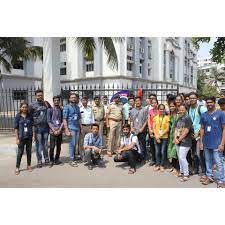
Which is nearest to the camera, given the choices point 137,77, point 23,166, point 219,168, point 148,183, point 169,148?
point 219,168

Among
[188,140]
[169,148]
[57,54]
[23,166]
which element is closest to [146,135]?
[169,148]

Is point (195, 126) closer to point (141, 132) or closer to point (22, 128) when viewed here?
point (141, 132)

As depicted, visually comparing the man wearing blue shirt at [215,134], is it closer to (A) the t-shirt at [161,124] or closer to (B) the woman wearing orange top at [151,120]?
(A) the t-shirt at [161,124]

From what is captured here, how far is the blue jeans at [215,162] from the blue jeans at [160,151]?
115 centimetres

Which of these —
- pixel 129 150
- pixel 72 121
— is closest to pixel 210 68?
pixel 72 121

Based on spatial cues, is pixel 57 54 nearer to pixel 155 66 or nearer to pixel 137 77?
pixel 137 77

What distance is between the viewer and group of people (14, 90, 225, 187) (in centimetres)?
524

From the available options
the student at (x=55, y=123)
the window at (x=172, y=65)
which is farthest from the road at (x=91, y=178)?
the window at (x=172, y=65)

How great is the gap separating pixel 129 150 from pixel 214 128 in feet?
6.47

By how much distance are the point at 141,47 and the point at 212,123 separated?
33.6 meters

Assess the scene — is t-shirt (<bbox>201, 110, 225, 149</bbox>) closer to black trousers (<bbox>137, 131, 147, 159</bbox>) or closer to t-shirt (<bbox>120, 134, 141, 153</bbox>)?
t-shirt (<bbox>120, 134, 141, 153</bbox>)

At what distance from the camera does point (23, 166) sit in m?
6.77

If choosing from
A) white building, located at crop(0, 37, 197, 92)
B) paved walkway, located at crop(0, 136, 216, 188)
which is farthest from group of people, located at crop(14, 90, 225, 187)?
white building, located at crop(0, 37, 197, 92)

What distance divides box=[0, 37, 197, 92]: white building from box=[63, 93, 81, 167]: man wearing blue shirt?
64.5 ft
